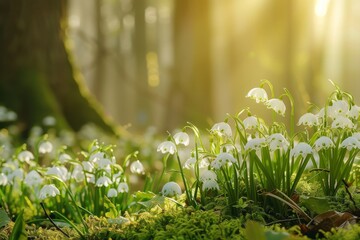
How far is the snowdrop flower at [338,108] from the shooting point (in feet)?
10.8

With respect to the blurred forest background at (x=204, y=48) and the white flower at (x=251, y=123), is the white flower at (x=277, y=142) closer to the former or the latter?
the white flower at (x=251, y=123)

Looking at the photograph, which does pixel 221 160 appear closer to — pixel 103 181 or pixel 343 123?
pixel 343 123

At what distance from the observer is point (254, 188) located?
11.0 feet

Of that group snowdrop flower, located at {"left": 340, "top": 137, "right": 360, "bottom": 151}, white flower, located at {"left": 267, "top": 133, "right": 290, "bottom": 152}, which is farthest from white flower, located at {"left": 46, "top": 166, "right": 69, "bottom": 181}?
snowdrop flower, located at {"left": 340, "top": 137, "right": 360, "bottom": 151}

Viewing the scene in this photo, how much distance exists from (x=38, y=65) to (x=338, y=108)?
22.5ft

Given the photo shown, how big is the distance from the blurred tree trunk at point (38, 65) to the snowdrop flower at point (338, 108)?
20.4 ft

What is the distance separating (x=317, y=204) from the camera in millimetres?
3197

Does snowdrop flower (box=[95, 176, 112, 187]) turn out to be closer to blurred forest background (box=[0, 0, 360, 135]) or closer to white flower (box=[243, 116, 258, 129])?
white flower (box=[243, 116, 258, 129])

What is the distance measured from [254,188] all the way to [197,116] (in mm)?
9943

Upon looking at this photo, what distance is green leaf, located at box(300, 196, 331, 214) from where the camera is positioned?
125 inches

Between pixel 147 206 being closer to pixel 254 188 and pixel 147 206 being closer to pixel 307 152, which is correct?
pixel 254 188

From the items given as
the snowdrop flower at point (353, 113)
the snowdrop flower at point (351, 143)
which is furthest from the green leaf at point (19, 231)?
the snowdrop flower at point (353, 113)

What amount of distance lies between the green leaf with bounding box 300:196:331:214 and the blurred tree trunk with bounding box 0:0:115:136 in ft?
20.7

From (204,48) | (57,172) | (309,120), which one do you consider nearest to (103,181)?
(57,172)
